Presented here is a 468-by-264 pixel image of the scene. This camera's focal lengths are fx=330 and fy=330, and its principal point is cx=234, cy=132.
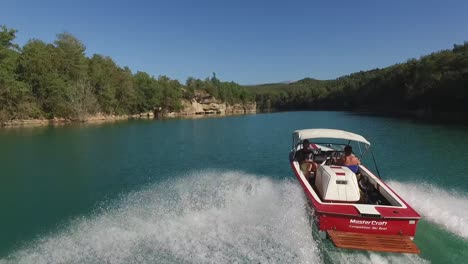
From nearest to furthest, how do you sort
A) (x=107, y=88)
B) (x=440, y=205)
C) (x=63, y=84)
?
(x=440, y=205) < (x=63, y=84) < (x=107, y=88)

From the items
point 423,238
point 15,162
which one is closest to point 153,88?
point 15,162

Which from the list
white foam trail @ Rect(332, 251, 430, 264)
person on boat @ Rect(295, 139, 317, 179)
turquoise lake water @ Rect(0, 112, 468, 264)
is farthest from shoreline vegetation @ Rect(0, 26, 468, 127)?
white foam trail @ Rect(332, 251, 430, 264)

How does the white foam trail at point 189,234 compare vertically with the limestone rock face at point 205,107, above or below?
below

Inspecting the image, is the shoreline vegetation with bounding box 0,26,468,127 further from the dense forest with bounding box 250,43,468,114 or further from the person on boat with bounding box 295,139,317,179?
the person on boat with bounding box 295,139,317,179

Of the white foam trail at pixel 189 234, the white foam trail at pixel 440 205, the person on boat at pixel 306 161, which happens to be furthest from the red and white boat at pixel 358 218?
the person on boat at pixel 306 161

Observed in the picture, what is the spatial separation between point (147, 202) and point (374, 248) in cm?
794

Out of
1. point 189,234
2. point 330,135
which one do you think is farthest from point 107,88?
point 189,234

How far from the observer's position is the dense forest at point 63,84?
52.2m

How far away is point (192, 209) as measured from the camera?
34.6 feet

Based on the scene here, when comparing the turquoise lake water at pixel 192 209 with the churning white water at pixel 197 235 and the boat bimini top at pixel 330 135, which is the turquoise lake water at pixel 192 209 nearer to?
the churning white water at pixel 197 235

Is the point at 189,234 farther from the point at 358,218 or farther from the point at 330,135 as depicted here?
the point at 330,135

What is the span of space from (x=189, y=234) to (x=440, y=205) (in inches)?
297

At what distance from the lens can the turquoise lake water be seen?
7613 millimetres

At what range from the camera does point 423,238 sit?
8.05m
